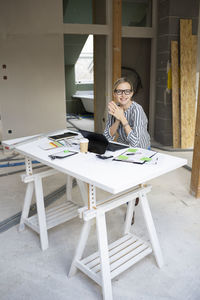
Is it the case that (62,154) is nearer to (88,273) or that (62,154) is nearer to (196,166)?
(88,273)

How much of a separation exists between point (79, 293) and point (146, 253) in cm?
55

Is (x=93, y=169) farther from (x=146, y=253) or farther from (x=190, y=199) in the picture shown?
(x=190, y=199)

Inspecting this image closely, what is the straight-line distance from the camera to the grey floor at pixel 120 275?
179 centimetres

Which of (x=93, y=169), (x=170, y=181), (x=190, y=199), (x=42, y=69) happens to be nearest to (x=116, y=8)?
(x=42, y=69)

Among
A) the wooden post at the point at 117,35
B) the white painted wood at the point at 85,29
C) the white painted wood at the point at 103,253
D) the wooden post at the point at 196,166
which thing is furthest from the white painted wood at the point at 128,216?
the white painted wood at the point at 85,29

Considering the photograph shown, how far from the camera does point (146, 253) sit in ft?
6.63

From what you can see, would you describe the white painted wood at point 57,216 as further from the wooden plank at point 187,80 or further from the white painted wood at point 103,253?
the wooden plank at point 187,80

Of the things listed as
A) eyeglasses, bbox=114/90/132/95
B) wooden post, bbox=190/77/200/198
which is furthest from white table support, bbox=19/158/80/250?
wooden post, bbox=190/77/200/198

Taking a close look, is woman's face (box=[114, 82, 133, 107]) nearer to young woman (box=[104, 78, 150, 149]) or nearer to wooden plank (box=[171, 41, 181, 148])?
young woman (box=[104, 78, 150, 149])

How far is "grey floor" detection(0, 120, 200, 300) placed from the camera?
179 centimetres

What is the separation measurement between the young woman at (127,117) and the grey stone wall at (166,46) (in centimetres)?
262

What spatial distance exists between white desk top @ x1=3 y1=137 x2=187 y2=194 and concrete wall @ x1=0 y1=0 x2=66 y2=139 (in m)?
2.82

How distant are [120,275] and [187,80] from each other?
376 cm

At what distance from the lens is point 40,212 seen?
2215 millimetres
